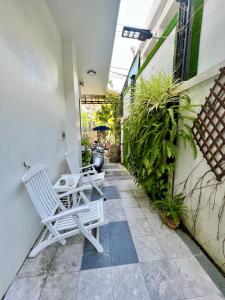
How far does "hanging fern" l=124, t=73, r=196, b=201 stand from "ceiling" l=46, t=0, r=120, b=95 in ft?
4.00

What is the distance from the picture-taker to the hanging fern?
2.26m

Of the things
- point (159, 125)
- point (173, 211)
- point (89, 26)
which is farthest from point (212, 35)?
point (173, 211)

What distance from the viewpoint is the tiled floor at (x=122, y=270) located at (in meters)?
1.37

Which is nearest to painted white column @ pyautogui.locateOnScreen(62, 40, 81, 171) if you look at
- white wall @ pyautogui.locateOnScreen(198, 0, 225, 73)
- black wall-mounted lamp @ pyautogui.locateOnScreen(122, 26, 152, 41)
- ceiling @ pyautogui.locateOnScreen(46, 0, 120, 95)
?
ceiling @ pyautogui.locateOnScreen(46, 0, 120, 95)

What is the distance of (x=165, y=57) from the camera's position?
300 cm

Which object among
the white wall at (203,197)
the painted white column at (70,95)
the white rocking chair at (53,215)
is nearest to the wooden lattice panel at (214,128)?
the white wall at (203,197)

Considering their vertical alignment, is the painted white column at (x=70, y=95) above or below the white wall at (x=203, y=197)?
above

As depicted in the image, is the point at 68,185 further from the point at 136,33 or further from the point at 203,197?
the point at 136,33

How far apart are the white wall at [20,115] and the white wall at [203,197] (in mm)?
1995

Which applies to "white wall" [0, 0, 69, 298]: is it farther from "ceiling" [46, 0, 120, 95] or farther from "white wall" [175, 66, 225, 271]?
"white wall" [175, 66, 225, 271]

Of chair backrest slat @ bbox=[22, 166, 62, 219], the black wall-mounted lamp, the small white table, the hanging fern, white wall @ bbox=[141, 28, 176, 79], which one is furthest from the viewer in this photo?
the black wall-mounted lamp

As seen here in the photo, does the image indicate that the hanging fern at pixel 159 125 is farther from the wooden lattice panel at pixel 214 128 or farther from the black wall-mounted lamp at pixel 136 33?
the black wall-mounted lamp at pixel 136 33

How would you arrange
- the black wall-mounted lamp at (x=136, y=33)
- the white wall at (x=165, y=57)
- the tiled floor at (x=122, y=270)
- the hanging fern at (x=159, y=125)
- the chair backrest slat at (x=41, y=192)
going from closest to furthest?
the tiled floor at (x=122, y=270) < the chair backrest slat at (x=41, y=192) < the hanging fern at (x=159, y=125) < the white wall at (x=165, y=57) < the black wall-mounted lamp at (x=136, y=33)

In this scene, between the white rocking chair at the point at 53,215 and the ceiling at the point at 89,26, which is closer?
the white rocking chair at the point at 53,215
